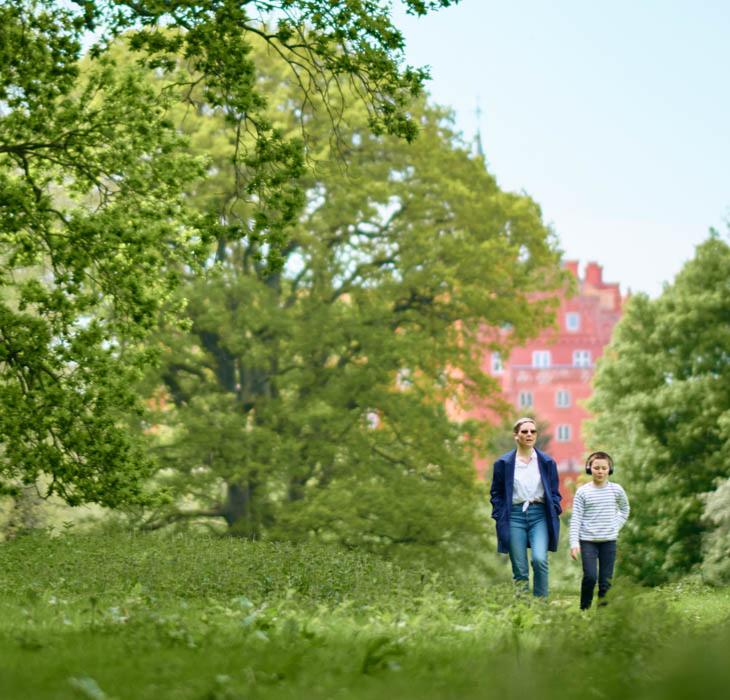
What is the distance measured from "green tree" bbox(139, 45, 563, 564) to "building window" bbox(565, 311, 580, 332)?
67.1 m

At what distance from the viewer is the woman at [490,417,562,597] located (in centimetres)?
1265

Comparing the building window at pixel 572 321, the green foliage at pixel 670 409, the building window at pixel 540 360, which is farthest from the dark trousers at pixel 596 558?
the building window at pixel 572 321

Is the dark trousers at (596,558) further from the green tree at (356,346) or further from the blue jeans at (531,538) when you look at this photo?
the green tree at (356,346)

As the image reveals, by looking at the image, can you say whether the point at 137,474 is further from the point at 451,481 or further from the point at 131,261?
the point at 451,481

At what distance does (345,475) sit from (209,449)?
12.5 ft

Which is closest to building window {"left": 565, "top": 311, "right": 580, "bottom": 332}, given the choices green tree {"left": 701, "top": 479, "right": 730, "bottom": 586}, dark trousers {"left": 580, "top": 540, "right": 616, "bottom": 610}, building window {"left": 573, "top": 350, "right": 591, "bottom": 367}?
building window {"left": 573, "top": 350, "right": 591, "bottom": 367}

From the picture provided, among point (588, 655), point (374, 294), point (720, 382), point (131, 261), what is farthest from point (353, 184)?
point (588, 655)

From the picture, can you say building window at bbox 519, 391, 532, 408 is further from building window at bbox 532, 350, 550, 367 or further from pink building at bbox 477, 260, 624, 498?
building window at bbox 532, 350, 550, 367

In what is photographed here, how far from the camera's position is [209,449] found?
33.5 metres

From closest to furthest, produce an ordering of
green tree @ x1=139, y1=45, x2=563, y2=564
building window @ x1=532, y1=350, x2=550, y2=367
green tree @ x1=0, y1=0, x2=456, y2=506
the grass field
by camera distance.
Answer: the grass field
green tree @ x1=0, y1=0, x2=456, y2=506
green tree @ x1=139, y1=45, x2=563, y2=564
building window @ x1=532, y1=350, x2=550, y2=367

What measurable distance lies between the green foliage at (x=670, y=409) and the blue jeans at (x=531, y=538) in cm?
2342

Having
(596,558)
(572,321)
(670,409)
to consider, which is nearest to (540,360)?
(572,321)

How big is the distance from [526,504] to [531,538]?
1.16 feet

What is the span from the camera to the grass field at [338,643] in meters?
5.21
